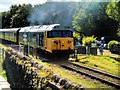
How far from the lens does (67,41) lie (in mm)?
24344

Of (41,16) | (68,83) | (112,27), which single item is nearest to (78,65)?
(68,83)

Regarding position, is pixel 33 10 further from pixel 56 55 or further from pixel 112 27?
pixel 56 55

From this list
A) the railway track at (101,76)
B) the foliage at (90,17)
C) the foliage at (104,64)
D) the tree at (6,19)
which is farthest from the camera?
the tree at (6,19)

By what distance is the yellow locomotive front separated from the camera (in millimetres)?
23938

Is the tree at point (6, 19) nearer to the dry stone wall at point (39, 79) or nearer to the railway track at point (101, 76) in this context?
the railway track at point (101, 76)

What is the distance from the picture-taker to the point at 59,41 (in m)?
24.1

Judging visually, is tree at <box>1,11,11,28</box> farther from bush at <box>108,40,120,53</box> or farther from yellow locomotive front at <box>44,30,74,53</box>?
yellow locomotive front at <box>44,30,74,53</box>

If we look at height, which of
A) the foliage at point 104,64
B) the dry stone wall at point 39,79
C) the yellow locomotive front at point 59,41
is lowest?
the foliage at point 104,64

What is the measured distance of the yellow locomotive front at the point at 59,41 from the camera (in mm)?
23938

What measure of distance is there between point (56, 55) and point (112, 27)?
2192 centimetres

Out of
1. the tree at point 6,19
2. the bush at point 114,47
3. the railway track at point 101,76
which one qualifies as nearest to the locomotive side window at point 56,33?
the railway track at point 101,76

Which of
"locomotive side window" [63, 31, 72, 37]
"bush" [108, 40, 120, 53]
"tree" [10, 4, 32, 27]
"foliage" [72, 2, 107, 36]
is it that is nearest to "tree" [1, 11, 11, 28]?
"tree" [10, 4, 32, 27]

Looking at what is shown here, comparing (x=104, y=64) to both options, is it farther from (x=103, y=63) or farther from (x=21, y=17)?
(x=21, y=17)

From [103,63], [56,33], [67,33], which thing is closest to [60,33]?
[56,33]
